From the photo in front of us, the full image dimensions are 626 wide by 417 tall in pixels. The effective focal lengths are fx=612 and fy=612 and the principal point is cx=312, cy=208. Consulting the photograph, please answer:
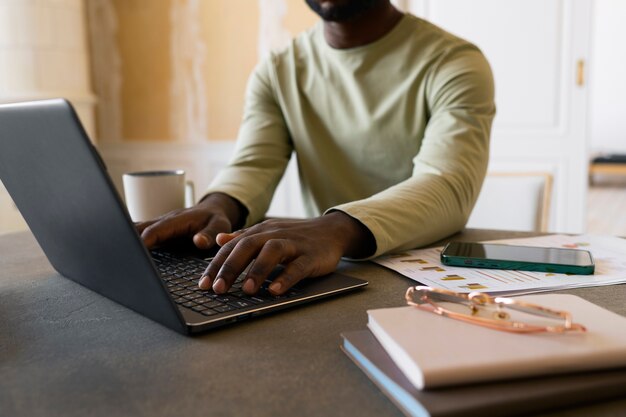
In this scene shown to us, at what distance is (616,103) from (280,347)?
23.2ft

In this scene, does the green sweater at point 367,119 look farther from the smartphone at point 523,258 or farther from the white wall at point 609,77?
the white wall at point 609,77

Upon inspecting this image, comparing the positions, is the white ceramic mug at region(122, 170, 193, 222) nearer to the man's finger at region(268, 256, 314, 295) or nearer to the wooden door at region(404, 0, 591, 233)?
the man's finger at region(268, 256, 314, 295)

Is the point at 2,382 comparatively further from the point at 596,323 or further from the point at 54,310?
the point at 596,323

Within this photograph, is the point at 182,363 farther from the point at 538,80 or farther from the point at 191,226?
the point at 538,80

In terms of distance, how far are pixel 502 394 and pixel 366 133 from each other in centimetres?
100

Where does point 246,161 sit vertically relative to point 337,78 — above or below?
below

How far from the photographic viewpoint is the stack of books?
393 mm

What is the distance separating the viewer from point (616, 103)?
6648 mm

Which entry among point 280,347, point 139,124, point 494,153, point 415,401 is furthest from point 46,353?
point 139,124

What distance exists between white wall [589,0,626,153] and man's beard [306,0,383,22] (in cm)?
577

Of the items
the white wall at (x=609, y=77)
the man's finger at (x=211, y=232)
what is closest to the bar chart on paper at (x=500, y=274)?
the man's finger at (x=211, y=232)

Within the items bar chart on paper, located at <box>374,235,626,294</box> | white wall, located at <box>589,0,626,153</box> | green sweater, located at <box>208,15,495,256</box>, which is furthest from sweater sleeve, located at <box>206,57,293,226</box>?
white wall, located at <box>589,0,626,153</box>

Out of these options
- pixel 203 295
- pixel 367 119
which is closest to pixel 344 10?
pixel 367 119

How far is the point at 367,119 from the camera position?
4.41ft
